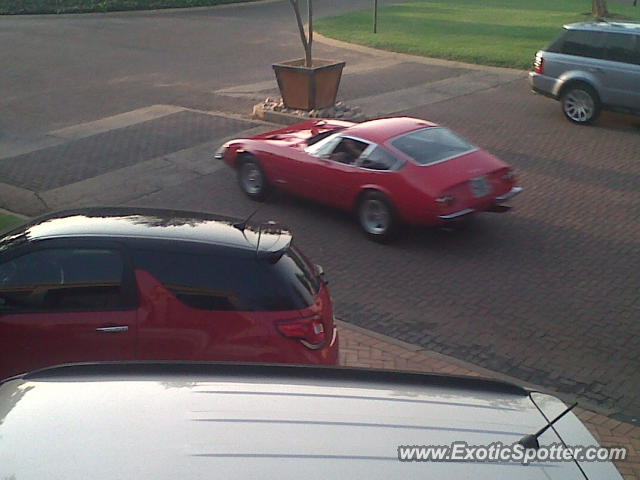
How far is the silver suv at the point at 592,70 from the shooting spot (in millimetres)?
15180

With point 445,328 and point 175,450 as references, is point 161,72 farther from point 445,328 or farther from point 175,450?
point 175,450

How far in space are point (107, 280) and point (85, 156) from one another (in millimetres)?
9413

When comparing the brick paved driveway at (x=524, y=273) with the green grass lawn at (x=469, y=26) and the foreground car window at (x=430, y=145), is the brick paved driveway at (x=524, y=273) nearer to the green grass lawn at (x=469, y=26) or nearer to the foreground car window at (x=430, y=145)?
the foreground car window at (x=430, y=145)

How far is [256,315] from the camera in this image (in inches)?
210

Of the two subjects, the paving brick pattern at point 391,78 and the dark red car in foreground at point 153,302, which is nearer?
the dark red car in foreground at point 153,302

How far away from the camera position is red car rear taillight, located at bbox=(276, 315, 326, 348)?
17.5ft

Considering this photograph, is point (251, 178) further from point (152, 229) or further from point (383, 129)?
point (152, 229)

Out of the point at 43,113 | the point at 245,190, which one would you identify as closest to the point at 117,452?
the point at 245,190

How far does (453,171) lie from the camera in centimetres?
963

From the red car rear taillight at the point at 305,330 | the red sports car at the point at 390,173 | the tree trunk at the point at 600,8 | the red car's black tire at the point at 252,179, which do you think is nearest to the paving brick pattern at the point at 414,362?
the red car rear taillight at the point at 305,330

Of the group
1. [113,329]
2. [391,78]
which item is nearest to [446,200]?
[113,329]

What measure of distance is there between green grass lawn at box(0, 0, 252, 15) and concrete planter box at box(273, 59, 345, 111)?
67.0 feet

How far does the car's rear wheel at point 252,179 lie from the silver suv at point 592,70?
7.84 m

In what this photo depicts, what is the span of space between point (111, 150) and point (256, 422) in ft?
42.0
